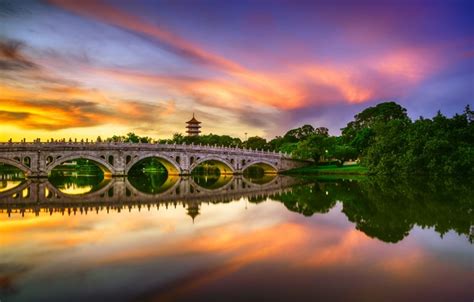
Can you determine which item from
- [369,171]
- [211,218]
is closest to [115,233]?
[211,218]

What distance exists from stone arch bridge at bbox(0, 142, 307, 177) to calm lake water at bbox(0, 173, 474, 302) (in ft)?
90.9

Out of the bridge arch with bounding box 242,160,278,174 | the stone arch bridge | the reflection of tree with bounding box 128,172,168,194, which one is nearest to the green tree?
the bridge arch with bounding box 242,160,278,174

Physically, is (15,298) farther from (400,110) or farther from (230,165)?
(400,110)

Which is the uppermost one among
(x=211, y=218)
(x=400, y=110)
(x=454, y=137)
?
(x=400, y=110)

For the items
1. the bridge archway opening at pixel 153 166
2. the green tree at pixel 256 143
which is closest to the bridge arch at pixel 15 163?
the bridge archway opening at pixel 153 166

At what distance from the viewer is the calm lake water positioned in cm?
755

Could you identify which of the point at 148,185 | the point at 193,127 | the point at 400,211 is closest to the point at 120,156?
the point at 148,185

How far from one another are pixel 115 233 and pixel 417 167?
1474 inches

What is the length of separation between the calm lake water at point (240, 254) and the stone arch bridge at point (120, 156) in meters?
27.7

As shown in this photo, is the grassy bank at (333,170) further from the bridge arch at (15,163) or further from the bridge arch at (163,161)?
the bridge arch at (15,163)

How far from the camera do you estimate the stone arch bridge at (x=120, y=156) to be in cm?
4419

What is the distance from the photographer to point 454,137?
41938 millimetres

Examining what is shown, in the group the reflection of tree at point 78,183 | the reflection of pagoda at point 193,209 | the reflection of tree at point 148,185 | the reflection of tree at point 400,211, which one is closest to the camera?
the reflection of tree at point 400,211

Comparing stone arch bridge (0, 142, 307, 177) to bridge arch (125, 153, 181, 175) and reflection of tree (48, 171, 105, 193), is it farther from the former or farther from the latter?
reflection of tree (48, 171, 105, 193)
